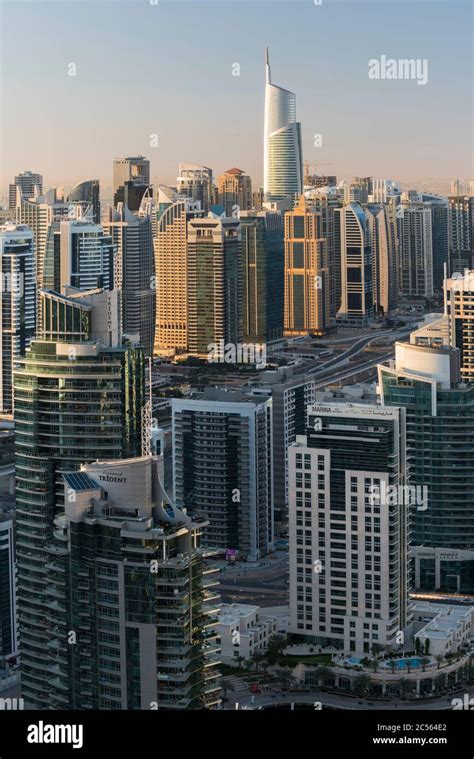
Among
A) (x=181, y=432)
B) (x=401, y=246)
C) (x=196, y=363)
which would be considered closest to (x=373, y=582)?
(x=181, y=432)

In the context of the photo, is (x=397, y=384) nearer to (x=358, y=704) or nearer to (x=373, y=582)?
(x=373, y=582)

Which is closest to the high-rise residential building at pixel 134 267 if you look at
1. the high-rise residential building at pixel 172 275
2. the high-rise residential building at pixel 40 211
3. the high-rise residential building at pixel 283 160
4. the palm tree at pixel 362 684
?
the high-rise residential building at pixel 172 275

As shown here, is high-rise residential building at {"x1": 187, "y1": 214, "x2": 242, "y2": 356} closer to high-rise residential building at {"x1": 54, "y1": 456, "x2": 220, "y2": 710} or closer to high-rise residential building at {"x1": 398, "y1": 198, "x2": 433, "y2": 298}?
high-rise residential building at {"x1": 398, "y1": 198, "x2": 433, "y2": 298}

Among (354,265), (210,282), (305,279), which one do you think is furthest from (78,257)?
(354,265)

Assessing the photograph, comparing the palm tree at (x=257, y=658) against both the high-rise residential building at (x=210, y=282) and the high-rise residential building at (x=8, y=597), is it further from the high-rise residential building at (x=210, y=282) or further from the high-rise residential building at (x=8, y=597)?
the high-rise residential building at (x=210, y=282)

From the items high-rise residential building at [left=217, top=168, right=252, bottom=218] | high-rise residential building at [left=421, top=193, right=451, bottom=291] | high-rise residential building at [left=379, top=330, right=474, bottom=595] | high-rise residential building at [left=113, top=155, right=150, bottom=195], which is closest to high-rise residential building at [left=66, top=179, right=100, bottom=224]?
high-rise residential building at [left=113, top=155, right=150, bottom=195]
